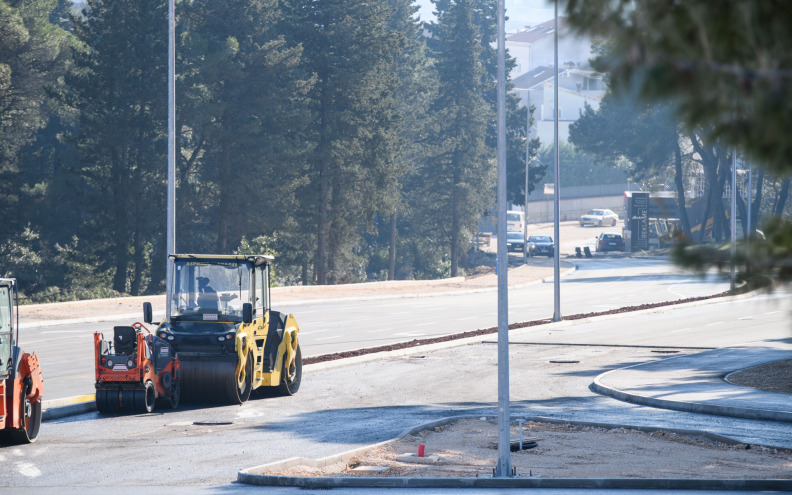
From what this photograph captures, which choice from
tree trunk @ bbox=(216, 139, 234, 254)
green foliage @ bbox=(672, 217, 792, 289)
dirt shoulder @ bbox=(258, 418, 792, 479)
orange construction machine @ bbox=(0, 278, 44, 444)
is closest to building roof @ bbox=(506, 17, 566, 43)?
tree trunk @ bbox=(216, 139, 234, 254)

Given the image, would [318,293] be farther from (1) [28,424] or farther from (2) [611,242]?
(2) [611,242]

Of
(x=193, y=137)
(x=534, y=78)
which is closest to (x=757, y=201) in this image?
(x=193, y=137)

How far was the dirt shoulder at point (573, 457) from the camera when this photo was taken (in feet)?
37.9

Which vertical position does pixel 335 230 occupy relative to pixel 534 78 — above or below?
below

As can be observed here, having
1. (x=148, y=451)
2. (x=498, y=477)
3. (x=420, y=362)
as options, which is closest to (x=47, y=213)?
(x=420, y=362)

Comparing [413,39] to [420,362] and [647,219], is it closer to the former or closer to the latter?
[647,219]

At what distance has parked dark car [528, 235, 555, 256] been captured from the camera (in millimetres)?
78938

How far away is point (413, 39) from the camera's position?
281ft

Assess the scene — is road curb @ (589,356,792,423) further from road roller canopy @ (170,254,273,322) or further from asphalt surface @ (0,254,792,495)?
road roller canopy @ (170,254,273,322)

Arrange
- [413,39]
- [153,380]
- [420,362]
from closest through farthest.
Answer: [153,380], [420,362], [413,39]

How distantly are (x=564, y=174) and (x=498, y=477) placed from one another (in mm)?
121967

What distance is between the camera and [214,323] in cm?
1636

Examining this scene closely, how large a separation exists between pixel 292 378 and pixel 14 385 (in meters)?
6.88

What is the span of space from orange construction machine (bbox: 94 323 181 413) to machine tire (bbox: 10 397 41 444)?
1514mm
